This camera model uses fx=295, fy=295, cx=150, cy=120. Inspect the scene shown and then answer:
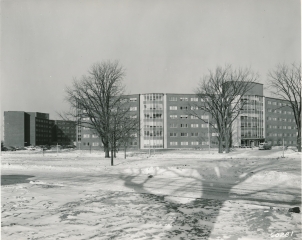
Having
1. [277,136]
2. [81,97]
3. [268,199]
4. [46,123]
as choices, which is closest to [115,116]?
[81,97]

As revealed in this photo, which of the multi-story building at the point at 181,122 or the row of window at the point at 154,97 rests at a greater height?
the row of window at the point at 154,97

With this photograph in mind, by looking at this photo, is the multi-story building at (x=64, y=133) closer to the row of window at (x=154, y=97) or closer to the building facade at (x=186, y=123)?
the building facade at (x=186, y=123)

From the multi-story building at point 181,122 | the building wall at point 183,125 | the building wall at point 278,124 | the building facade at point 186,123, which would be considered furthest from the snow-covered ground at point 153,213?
the building wall at point 278,124

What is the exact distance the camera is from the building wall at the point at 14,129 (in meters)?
133

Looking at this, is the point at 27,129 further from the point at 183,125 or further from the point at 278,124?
the point at 278,124

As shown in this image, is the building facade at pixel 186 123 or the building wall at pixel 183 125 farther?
the building wall at pixel 183 125

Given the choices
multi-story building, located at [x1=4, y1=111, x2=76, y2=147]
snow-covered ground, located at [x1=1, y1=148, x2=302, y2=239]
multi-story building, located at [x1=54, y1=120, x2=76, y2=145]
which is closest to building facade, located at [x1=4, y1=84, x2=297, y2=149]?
multi-story building, located at [x1=4, y1=111, x2=76, y2=147]

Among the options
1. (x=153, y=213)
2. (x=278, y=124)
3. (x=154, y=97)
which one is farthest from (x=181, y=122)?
(x=153, y=213)

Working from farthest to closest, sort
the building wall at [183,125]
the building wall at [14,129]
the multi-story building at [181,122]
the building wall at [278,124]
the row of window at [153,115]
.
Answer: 1. the building wall at [14,129]
2. the building wall at [278,124]
3. the row of window at [153,115]
4. the building wall at [183,125]
5. the multi-story building at [181,122]

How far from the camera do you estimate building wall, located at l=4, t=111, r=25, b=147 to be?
132750 mm

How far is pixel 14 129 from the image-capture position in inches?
5246

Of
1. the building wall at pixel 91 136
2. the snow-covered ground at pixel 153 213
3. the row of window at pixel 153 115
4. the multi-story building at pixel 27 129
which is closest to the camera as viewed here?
the snow-covered ground at pixel 153 213

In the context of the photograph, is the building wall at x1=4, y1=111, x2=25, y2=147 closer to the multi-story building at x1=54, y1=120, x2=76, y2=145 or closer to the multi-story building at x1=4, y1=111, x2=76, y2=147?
the multi-story building at x1=4, y1=111, x2=76, y2=147

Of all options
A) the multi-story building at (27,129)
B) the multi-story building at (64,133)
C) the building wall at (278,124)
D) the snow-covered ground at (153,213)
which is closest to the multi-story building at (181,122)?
the building wall at (278,124)
